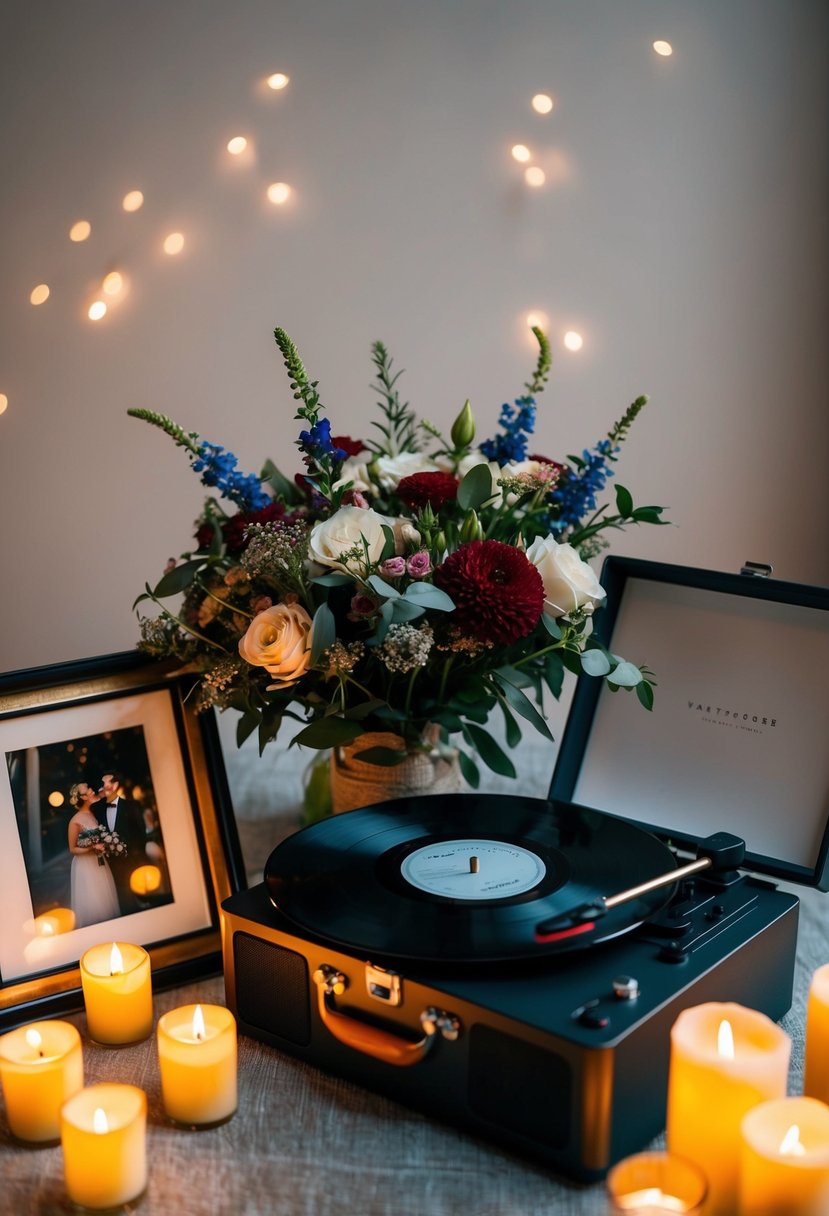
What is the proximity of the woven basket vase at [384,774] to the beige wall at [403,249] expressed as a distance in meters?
0.49

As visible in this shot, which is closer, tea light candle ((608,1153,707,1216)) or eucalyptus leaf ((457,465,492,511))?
tea light candle ((608,1153,707,1216))

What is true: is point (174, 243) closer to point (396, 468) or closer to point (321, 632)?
point (396, 468)

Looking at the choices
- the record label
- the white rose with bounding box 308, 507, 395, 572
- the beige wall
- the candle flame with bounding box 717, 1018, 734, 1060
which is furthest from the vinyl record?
the beige wall

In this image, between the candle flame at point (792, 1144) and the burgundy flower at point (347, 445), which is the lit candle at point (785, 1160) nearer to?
the candle flame at point (792, 1144)

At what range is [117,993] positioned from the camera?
89cm

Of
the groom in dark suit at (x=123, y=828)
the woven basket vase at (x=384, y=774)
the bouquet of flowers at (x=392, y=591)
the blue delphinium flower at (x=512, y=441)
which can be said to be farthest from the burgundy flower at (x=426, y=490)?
the groom in dark suit at (x=123, y=828)

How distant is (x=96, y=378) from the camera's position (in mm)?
1390

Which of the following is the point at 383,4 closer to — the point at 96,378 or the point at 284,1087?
the point at 96,378

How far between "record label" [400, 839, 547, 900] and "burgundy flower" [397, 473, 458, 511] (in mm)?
302

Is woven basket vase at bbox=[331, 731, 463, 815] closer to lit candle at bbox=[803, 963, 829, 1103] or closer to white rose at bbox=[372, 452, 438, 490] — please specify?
white rose at bbox=[372, 452, 438, 490]

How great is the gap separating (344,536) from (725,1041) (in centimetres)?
49

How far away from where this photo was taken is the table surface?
2.36 ft

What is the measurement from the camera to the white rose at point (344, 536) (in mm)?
955

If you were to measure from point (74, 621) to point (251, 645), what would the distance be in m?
0.57
